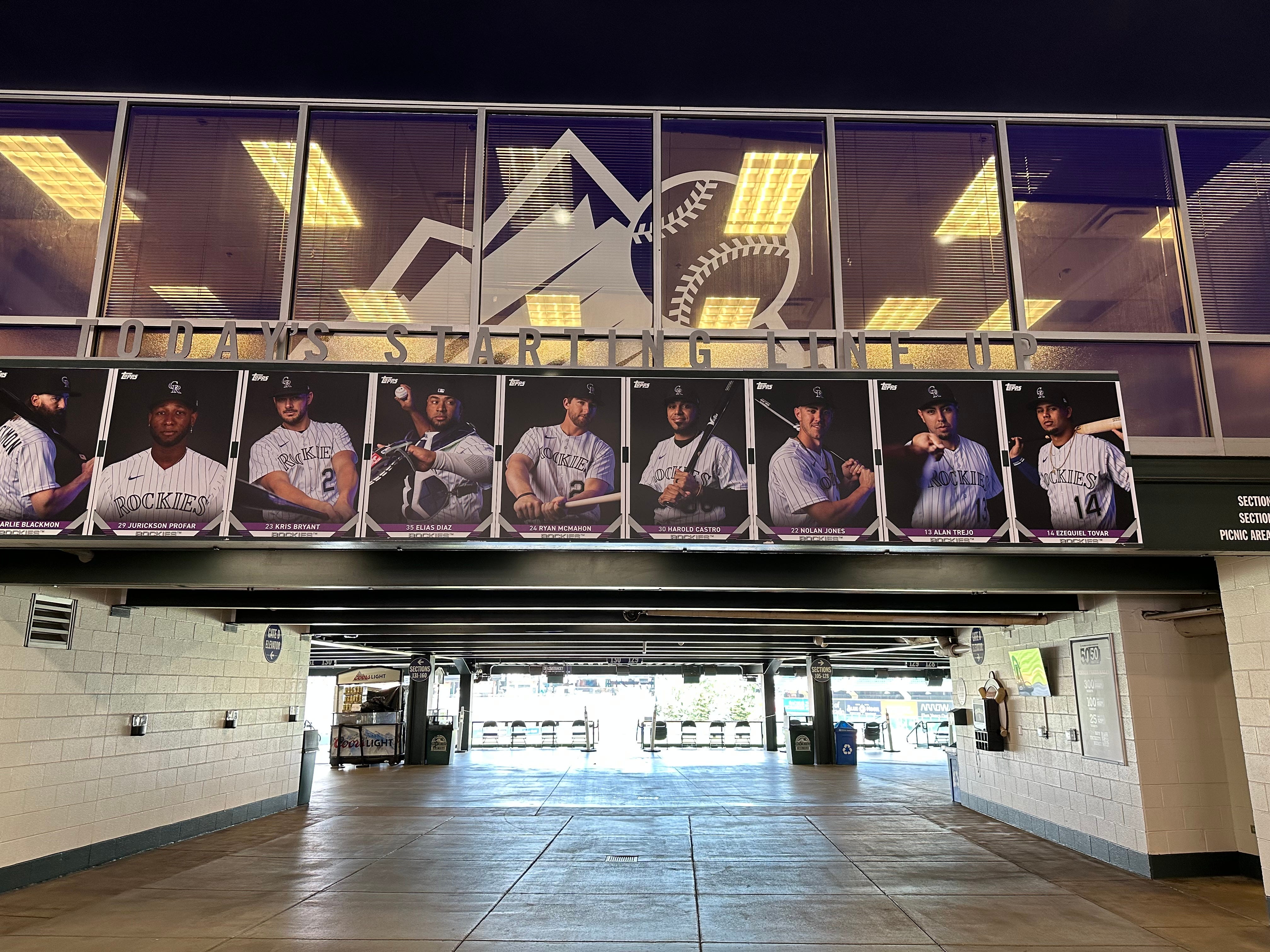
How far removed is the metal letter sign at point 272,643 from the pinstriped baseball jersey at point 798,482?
1032 centimetres

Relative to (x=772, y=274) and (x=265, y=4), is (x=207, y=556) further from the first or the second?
(x=772, y=274)

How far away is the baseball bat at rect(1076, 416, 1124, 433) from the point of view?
638cm

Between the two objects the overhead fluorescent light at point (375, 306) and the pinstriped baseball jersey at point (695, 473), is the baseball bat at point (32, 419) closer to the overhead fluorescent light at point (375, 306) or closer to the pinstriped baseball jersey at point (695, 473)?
the overhead fluorescent light at point (375, 306)

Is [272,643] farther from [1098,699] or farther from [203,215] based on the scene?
[1098,699]

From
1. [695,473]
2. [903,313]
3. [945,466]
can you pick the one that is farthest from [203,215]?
[945,466]

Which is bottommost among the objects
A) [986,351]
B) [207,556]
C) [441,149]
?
[207,556]

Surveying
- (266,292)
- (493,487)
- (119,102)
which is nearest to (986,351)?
(493,487)

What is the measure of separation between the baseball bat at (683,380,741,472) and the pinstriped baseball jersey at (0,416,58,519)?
4.87 m

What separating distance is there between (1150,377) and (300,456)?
7.93 meters

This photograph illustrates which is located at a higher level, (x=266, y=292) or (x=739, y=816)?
(x=266, y=292)

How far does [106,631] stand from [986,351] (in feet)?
32.7

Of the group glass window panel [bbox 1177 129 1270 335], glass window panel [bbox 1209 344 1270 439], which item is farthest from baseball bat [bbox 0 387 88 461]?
glass window panel [bbox 1177 129 1270 335]

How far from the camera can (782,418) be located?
20.9ft

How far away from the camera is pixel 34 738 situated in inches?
317
